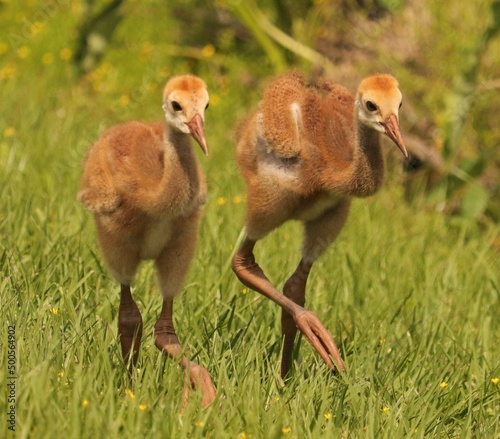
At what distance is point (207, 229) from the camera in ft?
20.5

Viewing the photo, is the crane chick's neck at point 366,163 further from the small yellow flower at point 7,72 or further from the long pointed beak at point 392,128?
the small yellow flower at point 7,72

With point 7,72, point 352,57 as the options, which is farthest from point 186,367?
point 352,57

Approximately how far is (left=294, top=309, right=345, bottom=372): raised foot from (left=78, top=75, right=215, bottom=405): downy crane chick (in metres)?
0.53

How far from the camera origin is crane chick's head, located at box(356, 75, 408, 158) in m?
4.33

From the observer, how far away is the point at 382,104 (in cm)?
434

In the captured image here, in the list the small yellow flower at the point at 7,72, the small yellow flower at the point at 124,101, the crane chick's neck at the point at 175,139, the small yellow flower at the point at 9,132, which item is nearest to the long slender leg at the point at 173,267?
the crane chick's neck at the point at 175,139

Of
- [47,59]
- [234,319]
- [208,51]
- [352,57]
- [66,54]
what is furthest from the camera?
[208,51]

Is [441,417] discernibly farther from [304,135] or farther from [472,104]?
[472,104]

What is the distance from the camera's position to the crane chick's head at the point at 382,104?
14.2 ft

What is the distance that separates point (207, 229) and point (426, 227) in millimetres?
1861

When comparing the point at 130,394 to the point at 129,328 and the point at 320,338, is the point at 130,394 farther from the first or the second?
the point at 320,338

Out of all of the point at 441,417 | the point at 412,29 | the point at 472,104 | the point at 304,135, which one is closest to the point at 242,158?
the point at 304,135

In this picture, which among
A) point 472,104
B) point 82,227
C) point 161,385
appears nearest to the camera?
point 161,385

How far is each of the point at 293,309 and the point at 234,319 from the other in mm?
503
